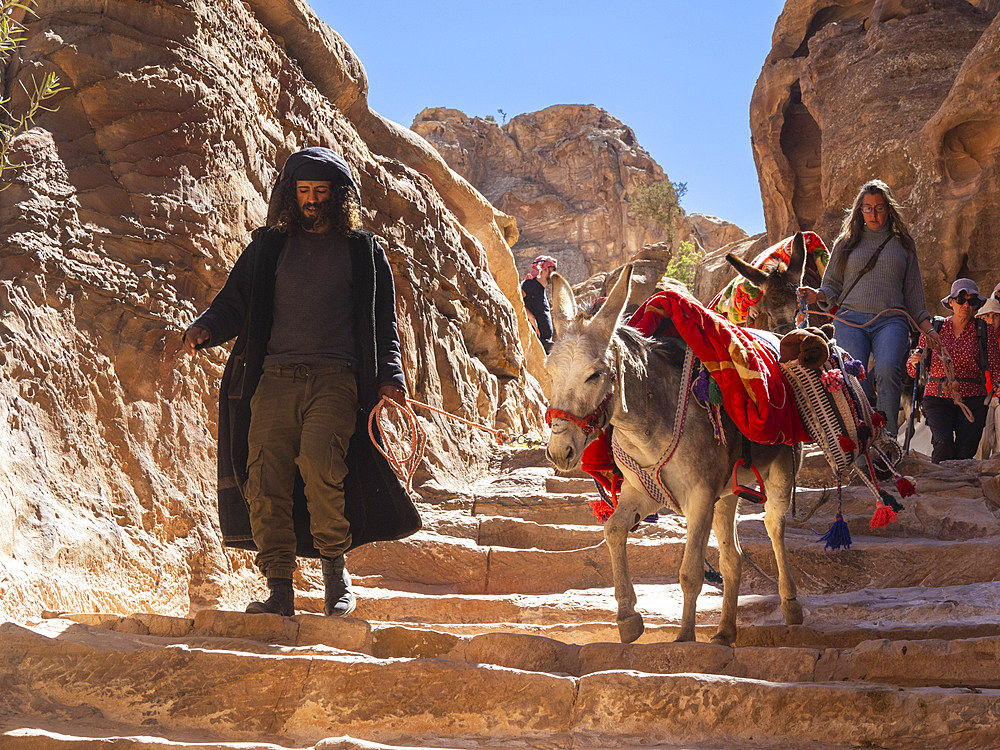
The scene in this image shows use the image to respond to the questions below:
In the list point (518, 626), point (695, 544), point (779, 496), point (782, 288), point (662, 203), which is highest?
point (662, 203)

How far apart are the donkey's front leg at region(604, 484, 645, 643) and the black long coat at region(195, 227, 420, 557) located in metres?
1.05

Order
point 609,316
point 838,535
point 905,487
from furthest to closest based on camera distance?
1. point 905,487
2. point 838,535
3. point 609,316

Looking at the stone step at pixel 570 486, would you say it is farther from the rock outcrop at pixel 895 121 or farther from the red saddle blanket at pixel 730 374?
the rock outcrop at pixel 895 121

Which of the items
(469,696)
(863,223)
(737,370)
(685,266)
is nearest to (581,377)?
(737,370)

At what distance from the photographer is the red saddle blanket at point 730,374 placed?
4.77m

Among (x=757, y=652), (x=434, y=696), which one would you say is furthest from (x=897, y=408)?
(x=434, y=696)

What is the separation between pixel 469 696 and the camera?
3.67 m

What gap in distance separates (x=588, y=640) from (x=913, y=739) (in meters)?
2.56

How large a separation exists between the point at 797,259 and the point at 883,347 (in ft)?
6.93

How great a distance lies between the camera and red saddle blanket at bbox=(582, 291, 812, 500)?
4770 mm

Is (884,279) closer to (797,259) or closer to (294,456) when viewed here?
(797,259)

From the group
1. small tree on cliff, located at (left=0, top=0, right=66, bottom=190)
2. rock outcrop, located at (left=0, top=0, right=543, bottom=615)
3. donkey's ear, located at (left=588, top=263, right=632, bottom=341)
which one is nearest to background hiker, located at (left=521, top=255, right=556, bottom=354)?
rock outcrop, located at (left=0, top=0, right=543, bottom=615)

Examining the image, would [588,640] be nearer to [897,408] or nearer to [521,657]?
[521,657]

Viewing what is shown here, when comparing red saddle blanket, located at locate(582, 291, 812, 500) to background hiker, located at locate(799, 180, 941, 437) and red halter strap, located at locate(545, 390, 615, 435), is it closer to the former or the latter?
red halter strap, located at locate(545, 390, 615, 435)
